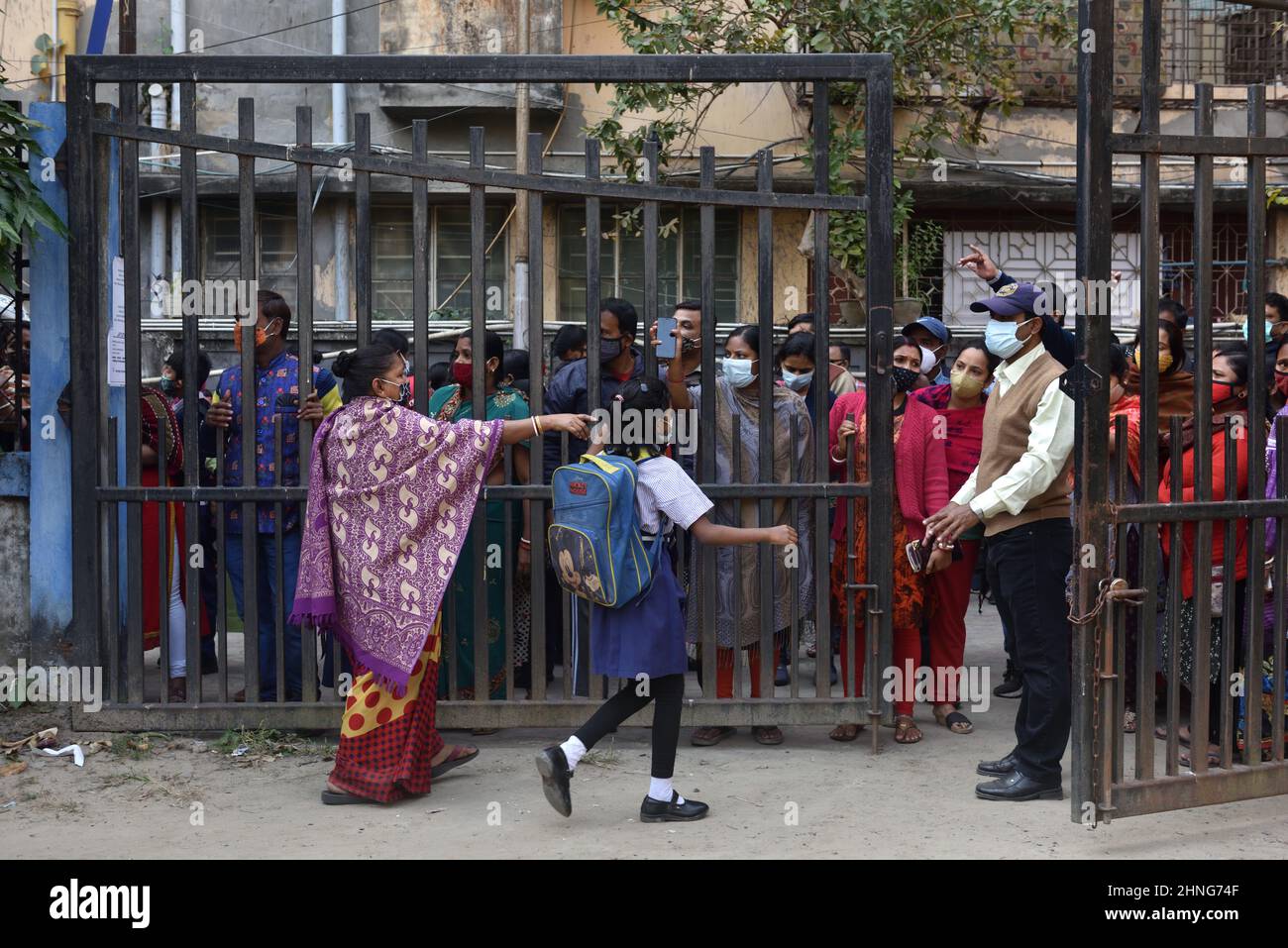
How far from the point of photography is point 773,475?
5910 millimetres

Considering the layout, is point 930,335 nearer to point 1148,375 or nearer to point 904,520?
point 904,520

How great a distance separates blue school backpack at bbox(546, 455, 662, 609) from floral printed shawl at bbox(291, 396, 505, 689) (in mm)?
484

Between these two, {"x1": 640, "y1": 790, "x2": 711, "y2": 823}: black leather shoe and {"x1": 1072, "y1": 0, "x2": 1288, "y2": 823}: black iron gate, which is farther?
{"x1": 640, "y1": 790, "x2": 711, "y2": 823}: black leather shoe

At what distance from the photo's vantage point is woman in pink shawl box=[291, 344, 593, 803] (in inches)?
199

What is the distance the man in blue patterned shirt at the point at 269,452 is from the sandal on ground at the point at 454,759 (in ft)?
3.11

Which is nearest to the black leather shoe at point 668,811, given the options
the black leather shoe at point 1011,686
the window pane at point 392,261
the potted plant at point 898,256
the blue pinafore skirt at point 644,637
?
the blue pinafore skirt at point 644,637

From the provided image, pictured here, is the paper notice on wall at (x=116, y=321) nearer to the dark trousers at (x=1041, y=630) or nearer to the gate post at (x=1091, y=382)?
the dark trousers at (x=1041, y=630)

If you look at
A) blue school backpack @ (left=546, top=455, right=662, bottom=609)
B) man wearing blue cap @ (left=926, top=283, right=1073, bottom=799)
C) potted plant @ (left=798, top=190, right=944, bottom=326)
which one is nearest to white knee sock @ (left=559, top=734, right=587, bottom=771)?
blue school backpack @ (left=546, top=455, right=662, bottom=609)

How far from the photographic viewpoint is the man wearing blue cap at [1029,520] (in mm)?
4867

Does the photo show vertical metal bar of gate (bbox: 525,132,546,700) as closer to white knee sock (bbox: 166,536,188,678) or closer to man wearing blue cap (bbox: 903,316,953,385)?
white knee sock (bbox: 166,536,188,678)

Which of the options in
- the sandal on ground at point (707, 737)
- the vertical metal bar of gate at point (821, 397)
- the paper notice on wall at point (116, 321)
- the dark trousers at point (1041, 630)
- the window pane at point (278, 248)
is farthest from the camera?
the window pane at point (278, 248)

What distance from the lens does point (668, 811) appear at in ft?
16.0

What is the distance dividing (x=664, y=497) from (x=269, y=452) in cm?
215
